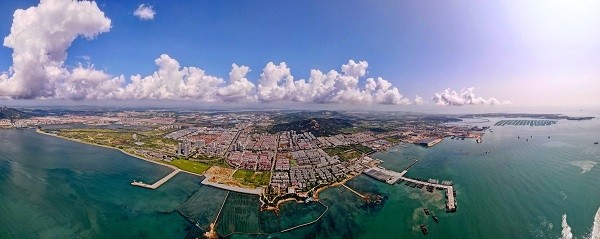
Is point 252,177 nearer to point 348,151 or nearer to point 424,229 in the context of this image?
point 424,229

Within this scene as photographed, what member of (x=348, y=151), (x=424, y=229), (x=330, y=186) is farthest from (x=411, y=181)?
(x=348, y=151)

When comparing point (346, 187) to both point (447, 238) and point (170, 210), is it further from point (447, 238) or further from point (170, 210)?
point (170, 210)

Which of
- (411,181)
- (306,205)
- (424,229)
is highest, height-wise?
(411,181)

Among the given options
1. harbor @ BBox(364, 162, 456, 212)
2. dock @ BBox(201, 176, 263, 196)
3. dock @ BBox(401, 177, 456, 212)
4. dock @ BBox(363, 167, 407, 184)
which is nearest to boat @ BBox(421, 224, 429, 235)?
dock @ BBox(401, 177, 456, 212)

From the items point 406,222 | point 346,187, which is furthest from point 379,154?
point 406,222

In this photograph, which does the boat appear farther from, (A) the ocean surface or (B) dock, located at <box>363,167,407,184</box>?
(B) dock, located at <box>363,167,407,184</box>

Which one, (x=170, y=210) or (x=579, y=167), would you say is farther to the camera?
(x=579, y=167)
